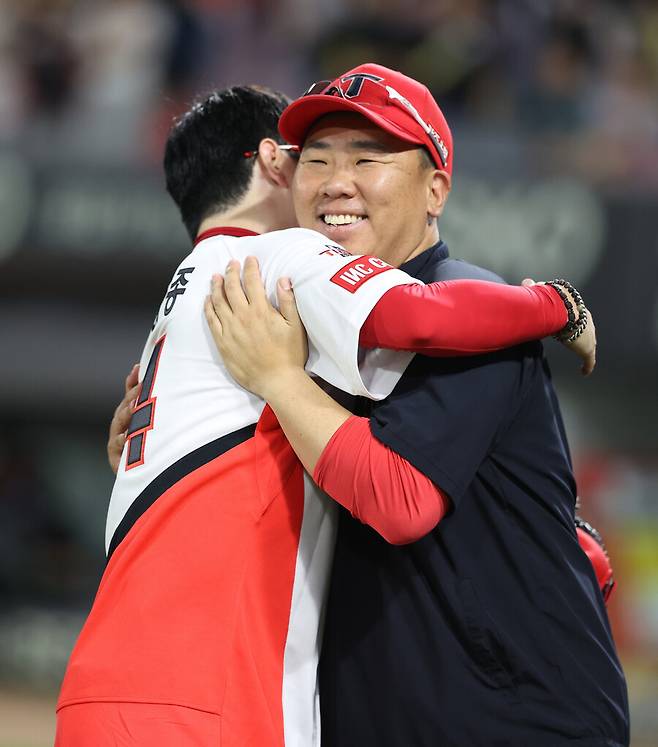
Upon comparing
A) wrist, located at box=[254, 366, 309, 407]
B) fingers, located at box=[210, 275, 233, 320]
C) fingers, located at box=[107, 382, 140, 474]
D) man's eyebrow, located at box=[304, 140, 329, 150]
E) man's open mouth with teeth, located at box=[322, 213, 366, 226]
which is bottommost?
fingers, located at box=[107, 382, 140, 474]

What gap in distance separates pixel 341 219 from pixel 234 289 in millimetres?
350

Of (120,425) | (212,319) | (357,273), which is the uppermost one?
(357,273)

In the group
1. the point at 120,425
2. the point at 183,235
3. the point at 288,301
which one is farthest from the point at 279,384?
the point at 183,235

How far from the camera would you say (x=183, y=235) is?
28.2 feet

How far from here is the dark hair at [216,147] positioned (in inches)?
122

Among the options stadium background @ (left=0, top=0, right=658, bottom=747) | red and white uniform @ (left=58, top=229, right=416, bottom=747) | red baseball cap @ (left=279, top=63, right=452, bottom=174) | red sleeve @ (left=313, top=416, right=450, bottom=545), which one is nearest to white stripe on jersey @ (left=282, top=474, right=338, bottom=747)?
red and white uniform @ (left=58, top=229, right=416, bottom=747)

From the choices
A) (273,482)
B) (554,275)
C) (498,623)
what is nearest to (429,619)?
(498,623)

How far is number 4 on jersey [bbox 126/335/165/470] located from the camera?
106 inches

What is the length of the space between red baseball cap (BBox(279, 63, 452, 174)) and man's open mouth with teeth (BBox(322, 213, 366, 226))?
0.67 feet

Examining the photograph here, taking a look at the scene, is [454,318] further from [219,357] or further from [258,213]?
[258,213]

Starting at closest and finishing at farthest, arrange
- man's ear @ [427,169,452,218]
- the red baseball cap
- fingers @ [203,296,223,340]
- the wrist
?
1. the wrist
2. fingers @ [203,296,223,340]
3. the red baseball cap
4. man's ear @ [427,169,452,218]

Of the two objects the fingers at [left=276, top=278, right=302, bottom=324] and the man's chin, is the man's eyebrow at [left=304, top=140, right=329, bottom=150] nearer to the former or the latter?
the man's chin

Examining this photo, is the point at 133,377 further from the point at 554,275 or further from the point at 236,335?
the point at 554,275

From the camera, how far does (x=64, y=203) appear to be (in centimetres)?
899
